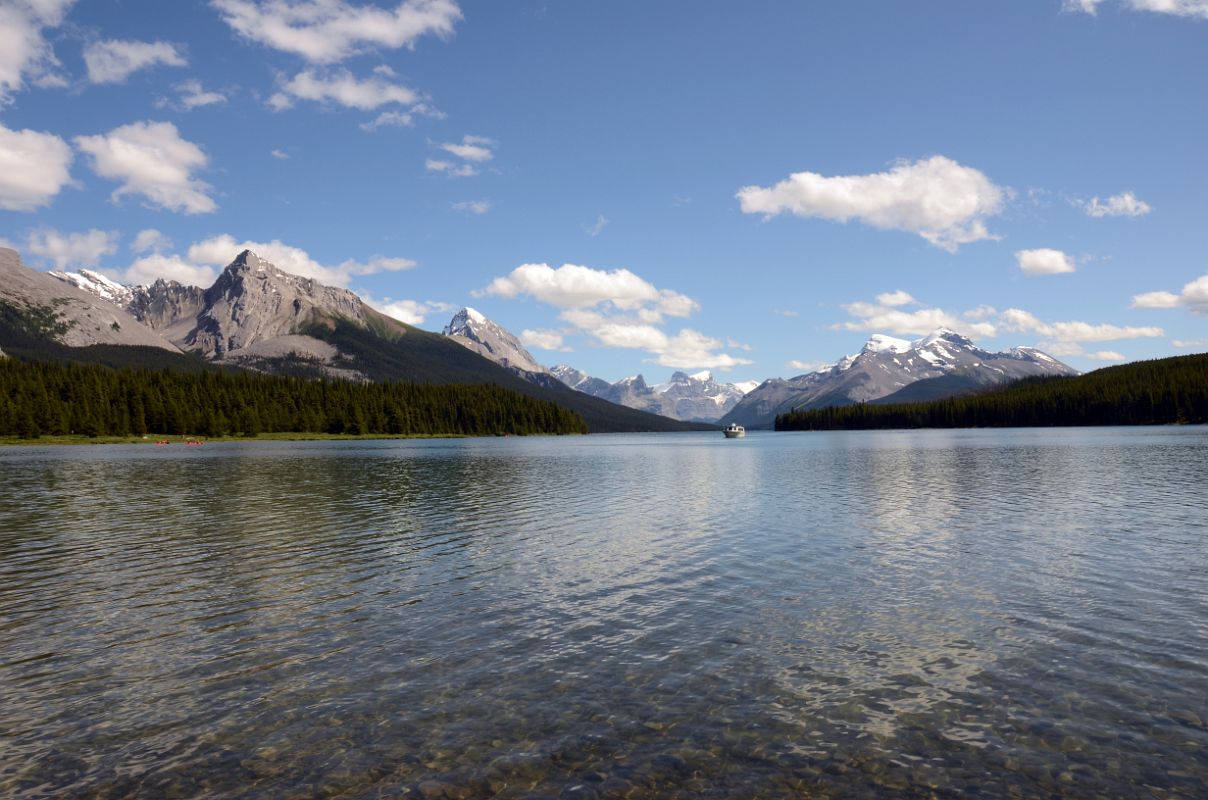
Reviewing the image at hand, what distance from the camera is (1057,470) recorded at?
81.2 metres

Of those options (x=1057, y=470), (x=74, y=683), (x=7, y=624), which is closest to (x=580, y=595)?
(x=74, y=683)

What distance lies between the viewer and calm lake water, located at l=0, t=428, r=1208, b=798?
13.8 m

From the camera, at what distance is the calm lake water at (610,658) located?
13.8 metres

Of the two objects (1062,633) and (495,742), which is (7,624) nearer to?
(495,742)

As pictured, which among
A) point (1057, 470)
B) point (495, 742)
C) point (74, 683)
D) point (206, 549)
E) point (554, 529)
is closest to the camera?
point (495, 742)

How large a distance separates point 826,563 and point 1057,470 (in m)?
63.5

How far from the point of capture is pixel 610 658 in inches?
793

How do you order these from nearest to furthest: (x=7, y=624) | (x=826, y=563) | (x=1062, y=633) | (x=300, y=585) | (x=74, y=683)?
(x=74, y=683) → (x=1062, y=633) → (x=7, y=624) → (x=300, y=585) → (x=826, y=563)

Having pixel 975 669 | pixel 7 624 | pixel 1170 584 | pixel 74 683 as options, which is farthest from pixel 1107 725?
pixel 7 624

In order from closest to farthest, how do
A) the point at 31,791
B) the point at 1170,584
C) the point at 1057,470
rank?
the point at 31,791, the point at 1170,584, the point at 1057,470

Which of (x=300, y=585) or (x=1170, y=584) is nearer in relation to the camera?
(x=1170, y=584)

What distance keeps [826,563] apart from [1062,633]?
1181 centimetres

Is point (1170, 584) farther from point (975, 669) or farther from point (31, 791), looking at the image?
point (31, 791)

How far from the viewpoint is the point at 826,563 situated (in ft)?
108
